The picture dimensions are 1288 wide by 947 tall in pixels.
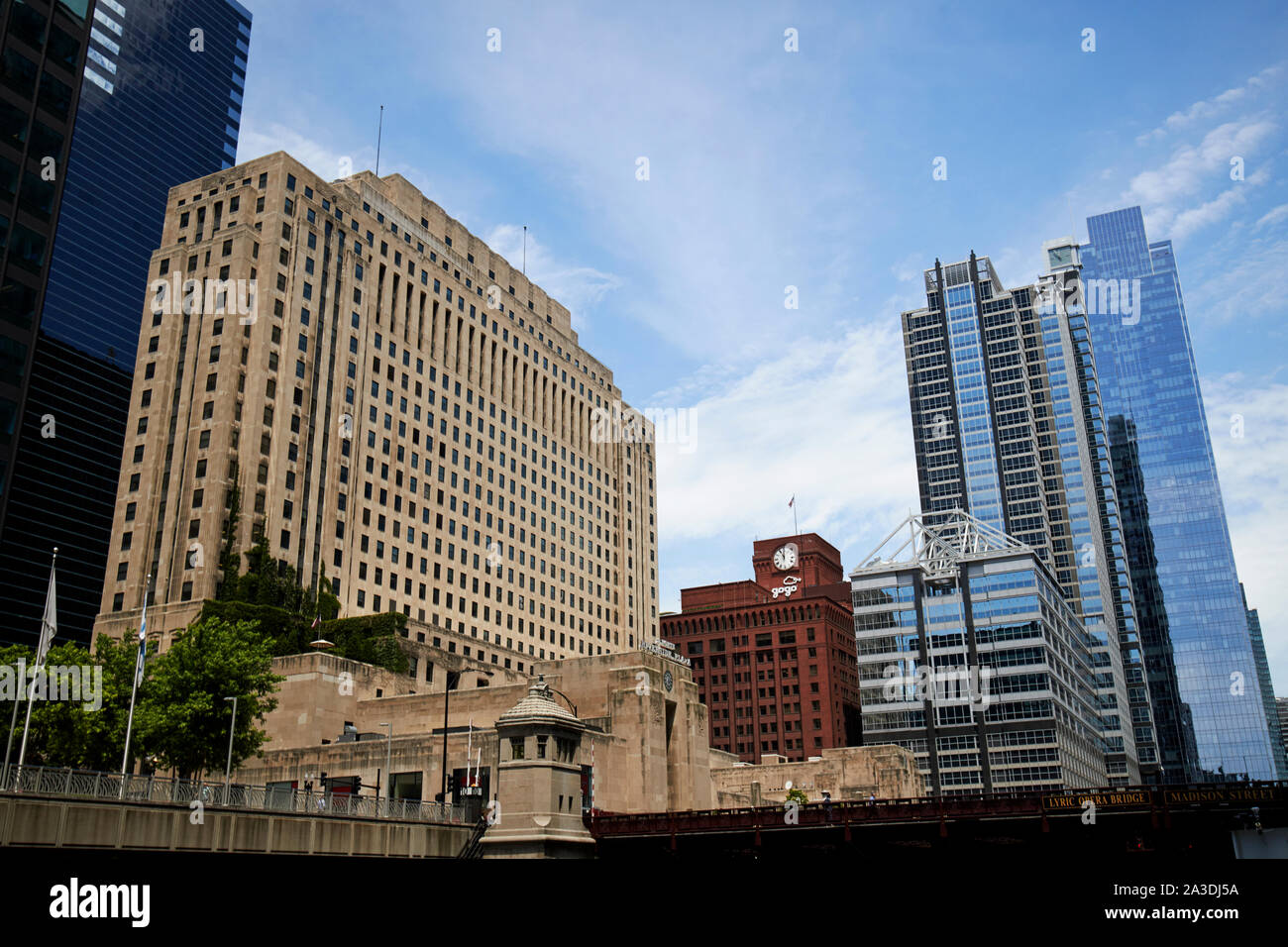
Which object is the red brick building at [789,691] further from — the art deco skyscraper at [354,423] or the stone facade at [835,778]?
the stone facade at [835,778]

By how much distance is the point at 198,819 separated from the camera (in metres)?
37.9

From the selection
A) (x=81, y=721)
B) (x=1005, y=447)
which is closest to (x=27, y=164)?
(x=81, y=721)

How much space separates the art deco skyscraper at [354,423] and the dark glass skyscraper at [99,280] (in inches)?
1678

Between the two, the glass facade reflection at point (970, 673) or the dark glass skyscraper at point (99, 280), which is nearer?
the glass facade reflection at point (970, 673)

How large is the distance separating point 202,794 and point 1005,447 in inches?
6689

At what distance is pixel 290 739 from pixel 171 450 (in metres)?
38.5

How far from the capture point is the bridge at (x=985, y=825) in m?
43.6

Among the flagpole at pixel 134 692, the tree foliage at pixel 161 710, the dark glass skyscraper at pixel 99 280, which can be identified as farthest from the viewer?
the dark glass skyscraper at pixel 99 280

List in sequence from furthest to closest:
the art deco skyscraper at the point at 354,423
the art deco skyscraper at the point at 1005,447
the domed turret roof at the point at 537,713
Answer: the art deco skyscraper at the point at 1005,447 → the art deco skyscraper at the point at 354,423 → the domed turret roof at the point at 537,713

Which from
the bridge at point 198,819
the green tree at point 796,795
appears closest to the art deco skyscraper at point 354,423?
the green tree at point 796,795

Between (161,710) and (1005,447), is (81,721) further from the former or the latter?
(1005,447)

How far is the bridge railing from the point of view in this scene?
34.5m

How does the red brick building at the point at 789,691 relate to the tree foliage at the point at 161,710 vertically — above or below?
above

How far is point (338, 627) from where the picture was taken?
332 ft
